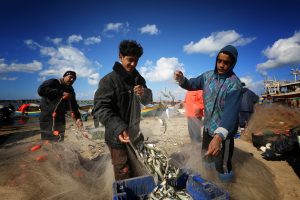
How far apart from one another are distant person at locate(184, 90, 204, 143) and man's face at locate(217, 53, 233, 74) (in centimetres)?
232

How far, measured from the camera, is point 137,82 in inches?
109

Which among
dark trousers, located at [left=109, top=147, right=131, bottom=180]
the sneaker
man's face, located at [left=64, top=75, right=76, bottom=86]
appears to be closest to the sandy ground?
the sneaker

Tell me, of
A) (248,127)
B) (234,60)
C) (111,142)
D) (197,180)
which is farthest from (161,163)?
(248,127)

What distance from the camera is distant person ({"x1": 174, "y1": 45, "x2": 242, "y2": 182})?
8.63 ft

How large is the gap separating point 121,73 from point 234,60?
1.55m

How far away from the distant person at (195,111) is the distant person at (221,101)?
1.92m

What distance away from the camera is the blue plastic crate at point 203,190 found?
1.78 metres

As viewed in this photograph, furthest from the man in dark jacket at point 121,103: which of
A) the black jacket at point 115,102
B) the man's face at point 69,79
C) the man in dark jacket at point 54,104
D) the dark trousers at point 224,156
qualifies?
the man's face at point 69,79

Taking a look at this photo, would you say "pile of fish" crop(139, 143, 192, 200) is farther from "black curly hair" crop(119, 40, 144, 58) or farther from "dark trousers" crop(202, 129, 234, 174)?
"black curly hair" crop(119, 40, 144, 58)

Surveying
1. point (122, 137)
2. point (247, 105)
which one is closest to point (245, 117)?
point (247, 105)

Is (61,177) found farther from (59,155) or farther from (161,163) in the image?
(161,163)

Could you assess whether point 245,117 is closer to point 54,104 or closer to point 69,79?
point 69,79

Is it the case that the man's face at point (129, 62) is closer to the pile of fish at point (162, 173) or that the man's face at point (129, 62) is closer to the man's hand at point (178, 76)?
the man's hand at point (178, 76)

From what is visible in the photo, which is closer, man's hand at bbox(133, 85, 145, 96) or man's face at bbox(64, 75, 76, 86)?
man's hand at bbox(133, 85, 145, 96)
